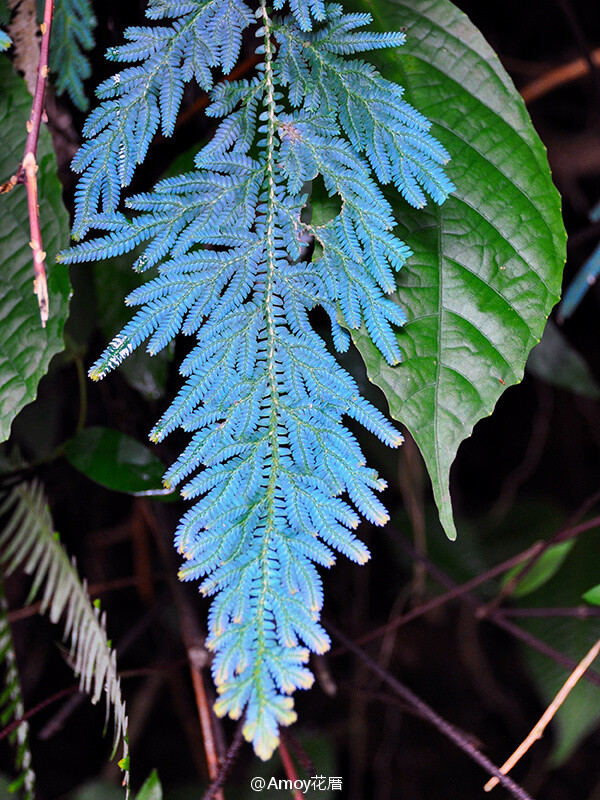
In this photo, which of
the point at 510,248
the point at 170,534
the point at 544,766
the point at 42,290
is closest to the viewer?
the point at 42,290

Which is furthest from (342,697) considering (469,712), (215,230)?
(215,230)

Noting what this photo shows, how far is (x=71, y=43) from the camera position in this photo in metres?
0.60

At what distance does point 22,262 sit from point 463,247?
43 cm

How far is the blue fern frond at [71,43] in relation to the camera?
1.95 ft

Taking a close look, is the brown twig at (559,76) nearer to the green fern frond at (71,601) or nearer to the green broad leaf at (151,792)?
the green fern frond at (71,601)

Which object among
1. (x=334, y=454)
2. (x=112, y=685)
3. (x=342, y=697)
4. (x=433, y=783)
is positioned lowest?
(x=433, y=783)

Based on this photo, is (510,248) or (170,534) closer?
(510,248)

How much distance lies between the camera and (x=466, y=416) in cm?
52

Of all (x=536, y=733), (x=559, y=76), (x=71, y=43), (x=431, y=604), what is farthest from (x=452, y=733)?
(x=559, y=76)

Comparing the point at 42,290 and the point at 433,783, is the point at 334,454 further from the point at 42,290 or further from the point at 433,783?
the point at 433,783

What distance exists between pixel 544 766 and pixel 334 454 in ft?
4.32

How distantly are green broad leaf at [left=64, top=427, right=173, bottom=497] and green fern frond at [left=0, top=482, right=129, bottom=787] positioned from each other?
3.4 inches

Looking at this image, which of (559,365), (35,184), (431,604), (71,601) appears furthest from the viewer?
(559,365)

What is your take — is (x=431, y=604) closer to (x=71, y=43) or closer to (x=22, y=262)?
(x=22, y=262)
